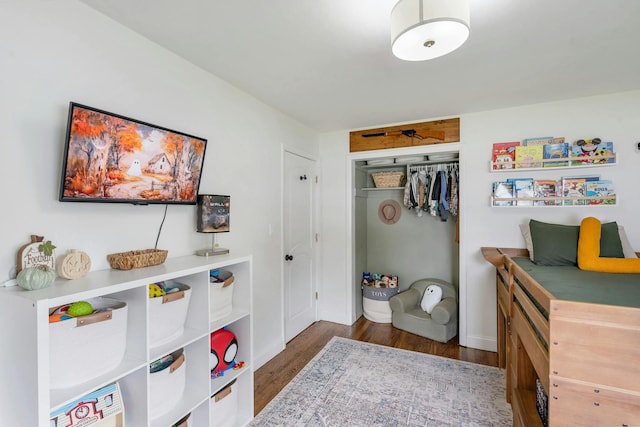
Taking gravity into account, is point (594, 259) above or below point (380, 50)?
below

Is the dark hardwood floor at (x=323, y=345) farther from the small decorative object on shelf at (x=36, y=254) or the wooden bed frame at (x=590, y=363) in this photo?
the wooden bed frame at (x=590, y=363)

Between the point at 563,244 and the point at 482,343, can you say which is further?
the point at 482,343

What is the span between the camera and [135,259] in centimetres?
146

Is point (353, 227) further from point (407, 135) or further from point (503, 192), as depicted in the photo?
point (503, 192)

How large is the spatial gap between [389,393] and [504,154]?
2.32 metres

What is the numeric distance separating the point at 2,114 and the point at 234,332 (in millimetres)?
Result: 1564

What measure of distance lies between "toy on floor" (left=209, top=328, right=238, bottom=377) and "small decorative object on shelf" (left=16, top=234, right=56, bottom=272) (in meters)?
0.92

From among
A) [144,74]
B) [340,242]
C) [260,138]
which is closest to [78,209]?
[144,74]

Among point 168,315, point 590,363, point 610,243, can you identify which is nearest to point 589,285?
point 590,363

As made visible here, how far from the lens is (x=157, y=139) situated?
1582mm

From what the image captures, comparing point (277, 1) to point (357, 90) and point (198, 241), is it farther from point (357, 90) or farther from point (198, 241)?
point (198, 241)

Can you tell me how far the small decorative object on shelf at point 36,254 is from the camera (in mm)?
1169

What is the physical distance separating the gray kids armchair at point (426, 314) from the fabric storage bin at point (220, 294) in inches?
85.0

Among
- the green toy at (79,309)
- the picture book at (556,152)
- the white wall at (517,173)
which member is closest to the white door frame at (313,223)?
the white wall at (517,173)
